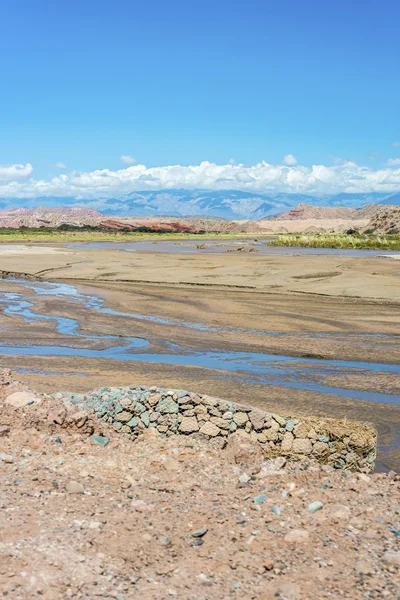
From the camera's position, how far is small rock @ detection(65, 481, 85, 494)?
6.95 metres

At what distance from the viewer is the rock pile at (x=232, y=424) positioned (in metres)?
8.26

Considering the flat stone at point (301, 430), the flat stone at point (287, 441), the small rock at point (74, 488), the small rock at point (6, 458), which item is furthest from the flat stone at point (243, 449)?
the small rock at point (6, 458)

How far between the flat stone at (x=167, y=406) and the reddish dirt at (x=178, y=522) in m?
0.39

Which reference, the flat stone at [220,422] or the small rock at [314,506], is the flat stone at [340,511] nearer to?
the small rock at [314,506]

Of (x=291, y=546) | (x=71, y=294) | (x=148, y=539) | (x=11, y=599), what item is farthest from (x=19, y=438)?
(x=71, y=294)

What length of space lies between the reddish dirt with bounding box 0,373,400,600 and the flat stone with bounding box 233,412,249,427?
0.35 m

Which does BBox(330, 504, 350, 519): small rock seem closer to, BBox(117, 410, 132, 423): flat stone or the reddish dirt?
the reddish dirt

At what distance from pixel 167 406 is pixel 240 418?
1081 millimetres

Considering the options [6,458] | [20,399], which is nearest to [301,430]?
[6,458]

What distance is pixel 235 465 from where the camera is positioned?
7984 millimetres

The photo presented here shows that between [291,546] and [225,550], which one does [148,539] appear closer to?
[225,550]

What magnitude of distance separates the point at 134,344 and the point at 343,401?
682 centimetres

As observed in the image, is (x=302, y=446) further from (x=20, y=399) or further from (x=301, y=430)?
(x=20, y=399)

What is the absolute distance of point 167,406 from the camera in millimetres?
8953
